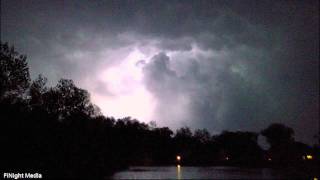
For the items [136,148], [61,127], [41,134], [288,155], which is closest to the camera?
[41,134]

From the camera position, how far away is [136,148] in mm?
192375

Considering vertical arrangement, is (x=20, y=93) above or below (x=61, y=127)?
above

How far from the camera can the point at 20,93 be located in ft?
216

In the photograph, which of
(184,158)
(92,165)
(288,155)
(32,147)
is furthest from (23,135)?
(184,158)

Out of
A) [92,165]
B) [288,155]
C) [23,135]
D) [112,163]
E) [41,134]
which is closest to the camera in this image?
[23,135]

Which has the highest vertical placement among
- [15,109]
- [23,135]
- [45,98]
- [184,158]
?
[45,98]

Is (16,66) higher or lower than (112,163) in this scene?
higher

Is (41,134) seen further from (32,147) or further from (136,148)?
(136,148)

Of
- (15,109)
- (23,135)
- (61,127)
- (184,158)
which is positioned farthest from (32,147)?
(184,158)

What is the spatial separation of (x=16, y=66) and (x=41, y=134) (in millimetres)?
12962

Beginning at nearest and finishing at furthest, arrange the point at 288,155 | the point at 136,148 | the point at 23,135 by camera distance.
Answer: the point at 23,135 < the point at 288,155 < the point at 136,148

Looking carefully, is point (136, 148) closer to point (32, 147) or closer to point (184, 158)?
point (184, 158)

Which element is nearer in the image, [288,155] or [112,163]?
[112,163]

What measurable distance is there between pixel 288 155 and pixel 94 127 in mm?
88405
